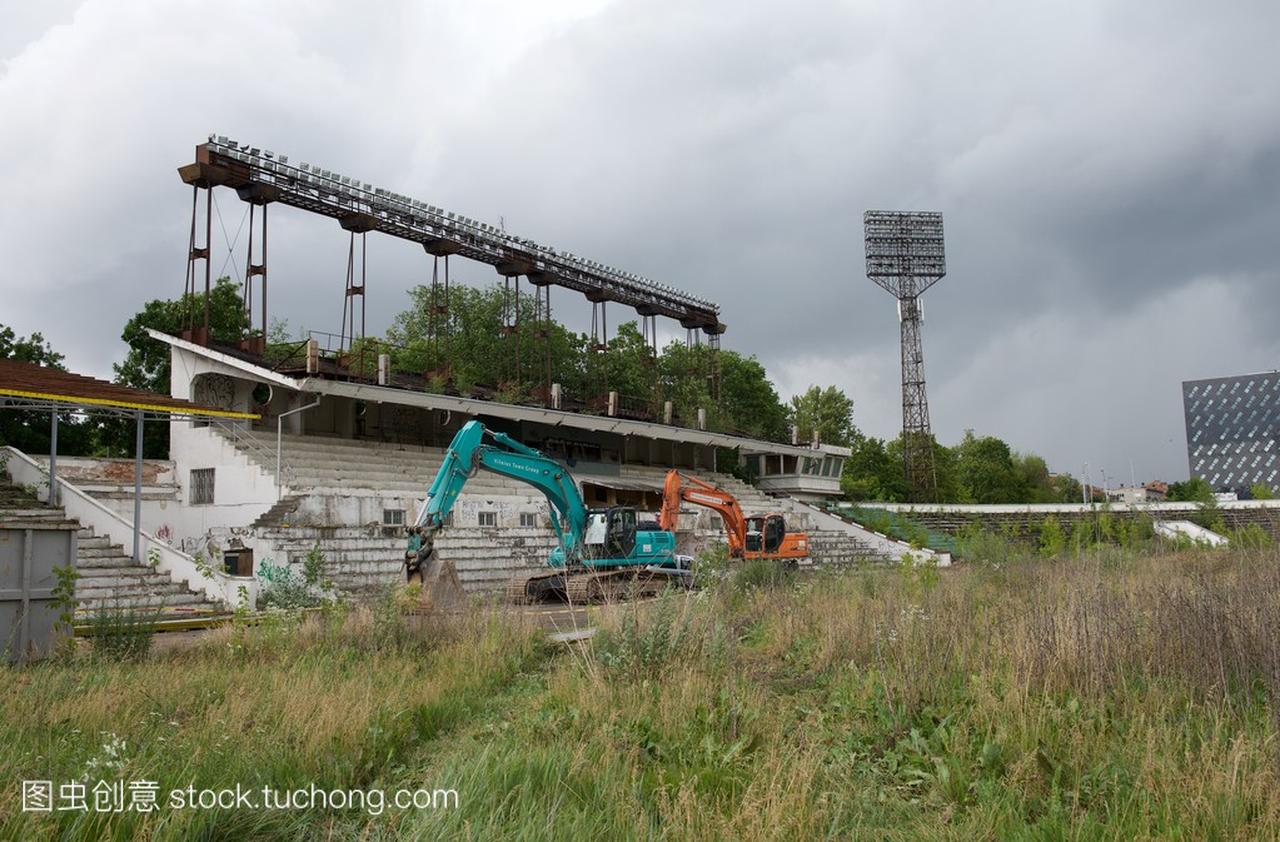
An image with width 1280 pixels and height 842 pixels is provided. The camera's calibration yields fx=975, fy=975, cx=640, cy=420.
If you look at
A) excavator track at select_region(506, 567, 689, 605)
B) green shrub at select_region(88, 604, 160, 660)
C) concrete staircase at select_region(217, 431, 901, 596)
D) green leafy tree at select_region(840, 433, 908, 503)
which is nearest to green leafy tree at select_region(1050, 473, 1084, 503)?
green leafy tree at select_region(840, 433, 908, 503)

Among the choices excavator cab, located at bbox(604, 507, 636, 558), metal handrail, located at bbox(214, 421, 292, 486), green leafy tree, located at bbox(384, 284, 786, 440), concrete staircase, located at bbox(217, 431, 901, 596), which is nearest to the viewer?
concrete staircase, located at bbox(217, 431, 901, 596)

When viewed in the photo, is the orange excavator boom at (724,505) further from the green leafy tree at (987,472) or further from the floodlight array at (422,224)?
the green leafy tree at (987,472)

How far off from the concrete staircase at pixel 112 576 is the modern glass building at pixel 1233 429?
15034 centimetres

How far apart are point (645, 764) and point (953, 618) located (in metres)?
4.22

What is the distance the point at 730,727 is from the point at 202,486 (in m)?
24.5

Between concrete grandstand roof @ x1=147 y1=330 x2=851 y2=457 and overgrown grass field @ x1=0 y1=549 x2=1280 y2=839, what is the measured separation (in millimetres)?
20475

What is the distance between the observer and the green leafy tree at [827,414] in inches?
3388

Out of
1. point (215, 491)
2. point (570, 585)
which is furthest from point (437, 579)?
point (215, 491)

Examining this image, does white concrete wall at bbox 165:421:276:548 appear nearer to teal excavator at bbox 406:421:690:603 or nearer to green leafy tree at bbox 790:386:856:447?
teal excavator at bbox 406:421:690:603

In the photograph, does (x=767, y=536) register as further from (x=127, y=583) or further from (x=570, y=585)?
(x=127, y=583)

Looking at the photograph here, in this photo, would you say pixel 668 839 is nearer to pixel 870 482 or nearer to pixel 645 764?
pixel 645 764

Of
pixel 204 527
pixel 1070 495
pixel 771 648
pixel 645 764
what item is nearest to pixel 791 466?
pixel 204 527

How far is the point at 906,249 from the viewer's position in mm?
70812

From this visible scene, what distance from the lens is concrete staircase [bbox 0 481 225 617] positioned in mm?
18641
